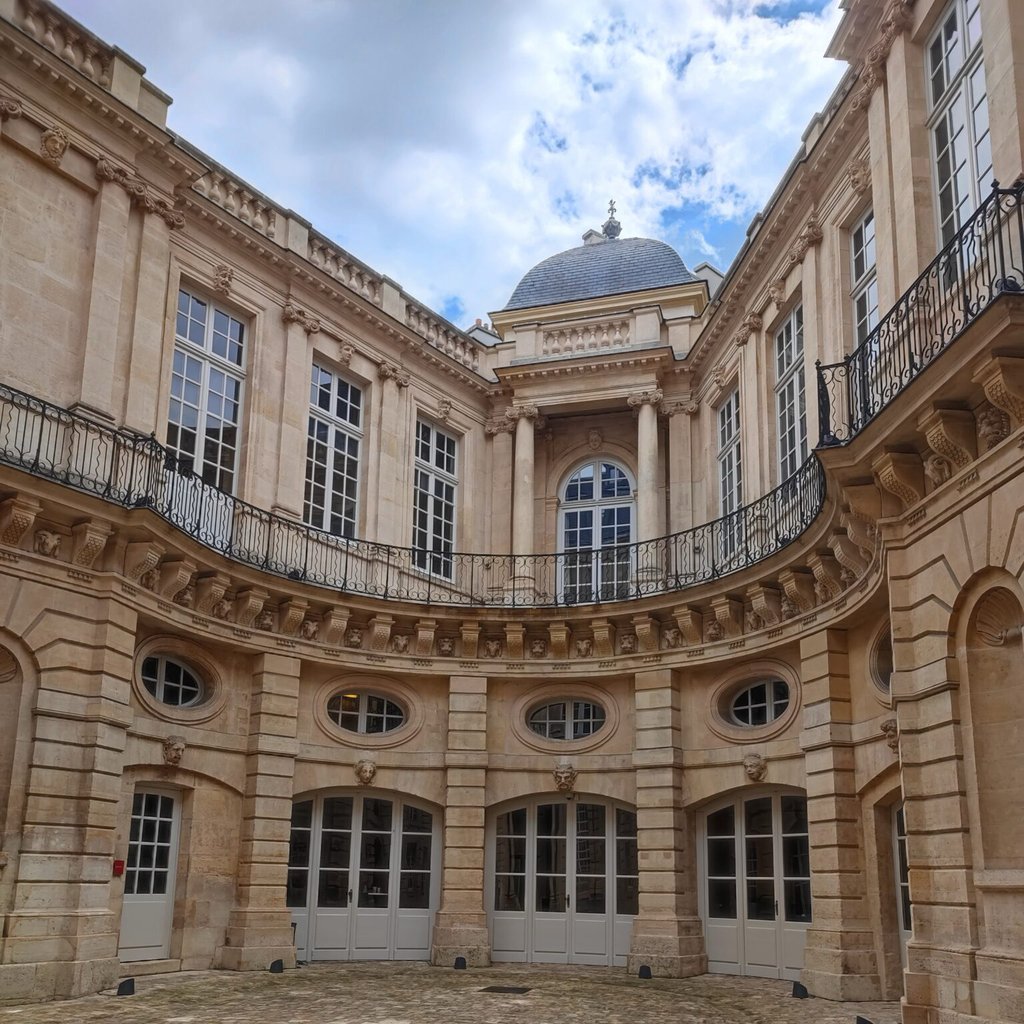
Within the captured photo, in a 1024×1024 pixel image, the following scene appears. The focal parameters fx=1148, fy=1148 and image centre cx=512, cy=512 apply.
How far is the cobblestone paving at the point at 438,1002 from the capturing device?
1042 cm

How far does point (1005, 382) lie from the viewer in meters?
7.63

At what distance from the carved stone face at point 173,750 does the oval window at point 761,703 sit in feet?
22.9

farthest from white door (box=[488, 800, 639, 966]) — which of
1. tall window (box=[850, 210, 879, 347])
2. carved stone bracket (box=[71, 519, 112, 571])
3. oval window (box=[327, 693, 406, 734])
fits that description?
tall window (box=[850, 210, 879, 347])

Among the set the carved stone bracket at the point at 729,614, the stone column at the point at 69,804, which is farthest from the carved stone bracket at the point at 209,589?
the carved stone bracket at the point at 729,614

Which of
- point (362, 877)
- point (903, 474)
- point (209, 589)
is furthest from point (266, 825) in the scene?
point (903, 474)

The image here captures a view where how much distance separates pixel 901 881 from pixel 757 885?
268 centimetres

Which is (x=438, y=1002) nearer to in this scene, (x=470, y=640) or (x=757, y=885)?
(x=757, y=885)

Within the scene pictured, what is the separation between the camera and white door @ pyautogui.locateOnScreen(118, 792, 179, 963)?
1298cm

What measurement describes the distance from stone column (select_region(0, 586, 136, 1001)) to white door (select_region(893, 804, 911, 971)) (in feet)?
26.1

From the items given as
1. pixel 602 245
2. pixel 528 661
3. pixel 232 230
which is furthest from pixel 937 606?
pixel 602 245

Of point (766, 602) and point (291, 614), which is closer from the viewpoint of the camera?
point (766, 602)

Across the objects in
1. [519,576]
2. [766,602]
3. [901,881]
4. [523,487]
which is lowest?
[901,881]

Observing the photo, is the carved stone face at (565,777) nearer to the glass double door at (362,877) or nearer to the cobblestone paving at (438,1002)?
the glass double door at (362,877)

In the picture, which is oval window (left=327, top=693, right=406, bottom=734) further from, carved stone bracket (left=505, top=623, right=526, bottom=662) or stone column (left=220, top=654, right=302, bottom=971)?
carved stone bracket (left=505, top=623, right=526, bottom=662)
